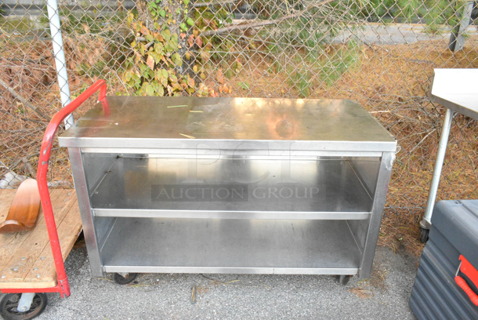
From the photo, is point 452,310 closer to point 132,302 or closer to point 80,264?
point 132,302

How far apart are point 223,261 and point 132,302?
20.9 inches

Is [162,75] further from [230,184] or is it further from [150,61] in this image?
[230,184]

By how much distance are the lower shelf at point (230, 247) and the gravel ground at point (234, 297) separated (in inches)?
7.5

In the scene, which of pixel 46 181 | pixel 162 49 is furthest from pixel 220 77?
pixel 46 181

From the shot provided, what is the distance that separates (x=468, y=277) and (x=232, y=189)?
48.6 inches

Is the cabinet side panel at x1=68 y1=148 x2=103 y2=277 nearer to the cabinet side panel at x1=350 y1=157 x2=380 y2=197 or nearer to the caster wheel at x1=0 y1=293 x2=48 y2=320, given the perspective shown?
the caster wheel at x1=0 y1=293 x2=48 y2=320

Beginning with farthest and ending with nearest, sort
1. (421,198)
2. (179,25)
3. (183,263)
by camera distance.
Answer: (421,198)
(179,25)
(183,263)

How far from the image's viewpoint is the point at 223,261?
1.94 meters

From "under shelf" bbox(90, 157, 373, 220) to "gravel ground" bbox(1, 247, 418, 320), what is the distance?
49 cm

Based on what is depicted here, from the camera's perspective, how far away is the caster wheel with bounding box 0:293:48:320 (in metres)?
1.77

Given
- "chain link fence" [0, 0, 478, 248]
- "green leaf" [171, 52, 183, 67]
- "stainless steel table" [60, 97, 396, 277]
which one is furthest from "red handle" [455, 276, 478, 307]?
"green leaf" [171, 52, 183, 67]

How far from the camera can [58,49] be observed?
229 cm

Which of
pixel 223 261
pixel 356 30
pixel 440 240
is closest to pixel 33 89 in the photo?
pixel 223 261

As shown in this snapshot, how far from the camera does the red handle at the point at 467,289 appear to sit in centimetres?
133
